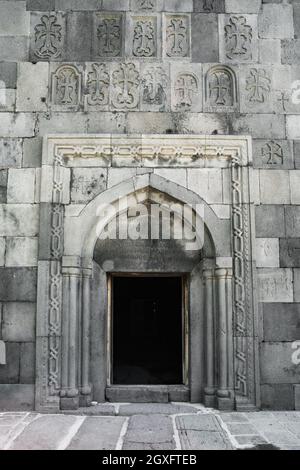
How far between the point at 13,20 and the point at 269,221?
4073mm

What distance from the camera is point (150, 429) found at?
15.0 feet

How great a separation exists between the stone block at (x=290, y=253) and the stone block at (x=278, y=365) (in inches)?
36.5

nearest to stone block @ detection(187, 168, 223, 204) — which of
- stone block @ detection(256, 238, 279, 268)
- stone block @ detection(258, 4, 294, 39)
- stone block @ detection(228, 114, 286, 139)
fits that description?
stone block @ detection(228, 114, 286, 139)

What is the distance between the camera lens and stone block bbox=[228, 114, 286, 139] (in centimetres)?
573

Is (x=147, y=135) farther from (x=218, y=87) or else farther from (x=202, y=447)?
(x=202, y=447)

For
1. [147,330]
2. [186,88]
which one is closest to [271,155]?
[186,88]

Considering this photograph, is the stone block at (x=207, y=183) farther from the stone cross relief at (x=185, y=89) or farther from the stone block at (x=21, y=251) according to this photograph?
the stone block at (x=21, y=251)

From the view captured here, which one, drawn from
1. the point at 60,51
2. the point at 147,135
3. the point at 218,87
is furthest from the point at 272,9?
the point at 60,51

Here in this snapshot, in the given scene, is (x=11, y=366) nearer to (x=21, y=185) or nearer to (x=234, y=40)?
(x=21, y=185)

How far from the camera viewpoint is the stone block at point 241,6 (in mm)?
5957

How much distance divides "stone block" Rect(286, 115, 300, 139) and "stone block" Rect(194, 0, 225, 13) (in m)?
1.65

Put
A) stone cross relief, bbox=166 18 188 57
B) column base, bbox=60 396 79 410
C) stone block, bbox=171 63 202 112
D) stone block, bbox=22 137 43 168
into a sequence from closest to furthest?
column base, bbox=60 396 79 410 < stone block, bbox=22 137 43 168 < stone block, bbox=171 63 202 112 < stone cross relief, bbox=166 18 188 57

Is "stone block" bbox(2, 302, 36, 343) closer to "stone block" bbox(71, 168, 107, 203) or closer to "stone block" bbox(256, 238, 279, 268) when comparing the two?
"stone block" bbox(71, 168, 107, 203)

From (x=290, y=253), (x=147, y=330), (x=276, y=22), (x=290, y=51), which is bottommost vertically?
(x=147, y=330)
